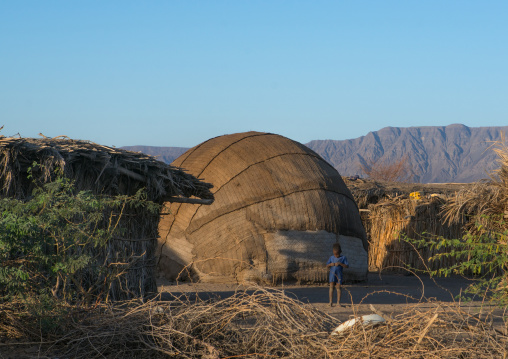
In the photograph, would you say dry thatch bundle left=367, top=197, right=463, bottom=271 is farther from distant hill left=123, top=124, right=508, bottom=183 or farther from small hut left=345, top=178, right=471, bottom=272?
distant hill left=123, top=124, right=508, bottom=183

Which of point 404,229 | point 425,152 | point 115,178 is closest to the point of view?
point 115,178

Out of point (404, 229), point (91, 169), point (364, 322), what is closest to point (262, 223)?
point (91, 169)

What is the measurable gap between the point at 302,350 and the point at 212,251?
8.08 meters

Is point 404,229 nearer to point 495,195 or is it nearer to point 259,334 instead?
point 495,195

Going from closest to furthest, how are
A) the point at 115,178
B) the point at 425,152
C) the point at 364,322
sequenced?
the point at 364,322
the point at 115,178
the point at 425,152

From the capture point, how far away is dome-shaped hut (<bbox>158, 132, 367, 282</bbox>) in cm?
1353

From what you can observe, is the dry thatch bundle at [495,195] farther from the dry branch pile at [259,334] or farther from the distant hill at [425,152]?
the distant hill at [425,152]

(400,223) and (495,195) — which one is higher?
(495,195)

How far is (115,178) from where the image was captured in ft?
31.6

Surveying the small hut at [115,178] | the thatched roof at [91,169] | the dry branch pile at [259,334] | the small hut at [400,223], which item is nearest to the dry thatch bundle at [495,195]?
the dry branch pile at [259,334]

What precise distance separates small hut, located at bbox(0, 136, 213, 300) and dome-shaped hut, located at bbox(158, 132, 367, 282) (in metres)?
2.40

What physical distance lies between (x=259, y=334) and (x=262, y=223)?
24.8 feet

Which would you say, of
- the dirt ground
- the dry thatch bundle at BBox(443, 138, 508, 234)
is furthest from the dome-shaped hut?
the dry thatch bundle at BBox(443, 138, 508, 234)

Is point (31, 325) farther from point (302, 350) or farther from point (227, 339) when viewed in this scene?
point (302, 350)
